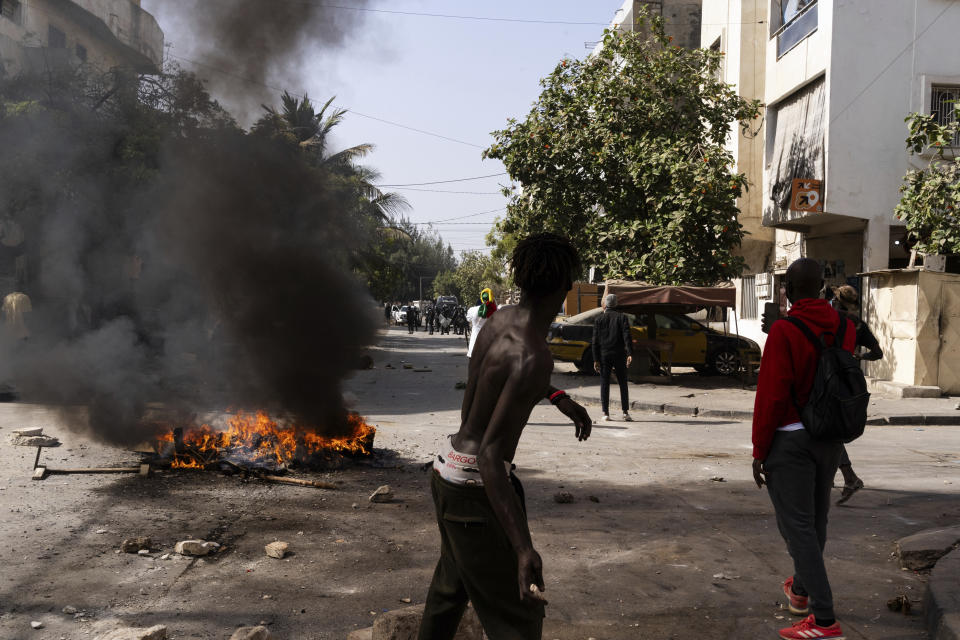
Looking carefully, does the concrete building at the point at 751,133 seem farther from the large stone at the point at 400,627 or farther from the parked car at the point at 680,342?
the large stone at the point at 400,627

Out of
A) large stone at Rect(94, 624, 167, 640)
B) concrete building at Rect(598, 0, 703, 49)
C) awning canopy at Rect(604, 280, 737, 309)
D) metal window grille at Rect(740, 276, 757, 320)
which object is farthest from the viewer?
concrete building at Rect(598, 0, 703, 49)

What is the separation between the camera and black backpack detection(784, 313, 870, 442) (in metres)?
3.37

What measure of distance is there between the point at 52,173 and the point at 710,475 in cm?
1055

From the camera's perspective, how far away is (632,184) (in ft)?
58.5

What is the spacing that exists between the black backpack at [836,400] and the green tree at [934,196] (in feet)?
34.0

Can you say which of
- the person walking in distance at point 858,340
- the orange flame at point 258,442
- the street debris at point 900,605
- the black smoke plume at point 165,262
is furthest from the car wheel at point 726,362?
the street debris at point 900,605

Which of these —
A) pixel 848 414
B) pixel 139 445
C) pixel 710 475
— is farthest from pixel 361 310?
pixel 848 414

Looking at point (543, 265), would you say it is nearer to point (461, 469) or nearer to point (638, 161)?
point (461, 469)

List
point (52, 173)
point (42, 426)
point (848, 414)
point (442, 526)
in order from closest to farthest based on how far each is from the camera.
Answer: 1. point (442, 526)
2. point (848, 414)
3. point (42, 426)
4. point (52, 173)

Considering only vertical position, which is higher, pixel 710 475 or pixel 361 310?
pixel 361 310

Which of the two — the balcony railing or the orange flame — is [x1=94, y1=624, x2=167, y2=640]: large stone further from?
the balcony railing

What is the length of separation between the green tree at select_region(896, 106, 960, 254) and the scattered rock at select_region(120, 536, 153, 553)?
39.1 ft

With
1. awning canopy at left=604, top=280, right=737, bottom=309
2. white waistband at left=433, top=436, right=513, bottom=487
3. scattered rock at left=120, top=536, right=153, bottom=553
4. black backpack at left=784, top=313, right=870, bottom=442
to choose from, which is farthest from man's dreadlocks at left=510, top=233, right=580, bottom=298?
awning canopy at left=604, top=280, right=737, bottom=309

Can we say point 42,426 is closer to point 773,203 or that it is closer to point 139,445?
point 139,445
